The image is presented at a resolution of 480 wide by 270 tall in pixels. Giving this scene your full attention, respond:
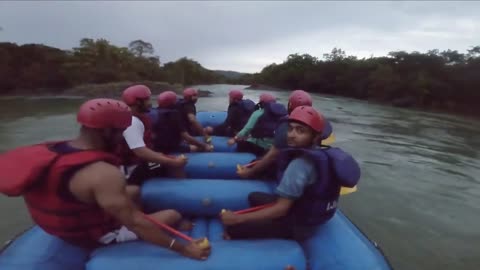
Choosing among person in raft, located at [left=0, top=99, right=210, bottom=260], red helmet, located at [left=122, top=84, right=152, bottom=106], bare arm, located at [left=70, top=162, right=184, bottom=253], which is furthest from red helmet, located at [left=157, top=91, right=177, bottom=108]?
bare arm, located at [left=70, top=162, right=184, bottom=253]

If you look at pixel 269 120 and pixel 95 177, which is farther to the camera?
pixel 269 120

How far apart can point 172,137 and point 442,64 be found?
102ft

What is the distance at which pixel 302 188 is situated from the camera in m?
2.16

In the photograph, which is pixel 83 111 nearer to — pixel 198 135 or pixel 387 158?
pixel 198 135

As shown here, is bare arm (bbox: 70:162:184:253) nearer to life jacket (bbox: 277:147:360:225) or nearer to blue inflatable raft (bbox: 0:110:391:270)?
blue inflatable raft (bbox: 0:110:391:270)

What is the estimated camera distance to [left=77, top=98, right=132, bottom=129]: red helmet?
1.82 meters

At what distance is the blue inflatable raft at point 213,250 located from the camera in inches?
78.0

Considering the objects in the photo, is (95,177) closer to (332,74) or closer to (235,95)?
(235,95)

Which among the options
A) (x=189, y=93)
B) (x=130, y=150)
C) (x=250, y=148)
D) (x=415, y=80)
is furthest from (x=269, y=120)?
(x=415, y=80)

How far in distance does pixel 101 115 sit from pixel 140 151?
1.06m

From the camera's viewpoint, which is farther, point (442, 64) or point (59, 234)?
point (442, 64)

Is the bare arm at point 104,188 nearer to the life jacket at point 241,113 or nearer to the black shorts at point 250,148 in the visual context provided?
the black shorts at point 250,148

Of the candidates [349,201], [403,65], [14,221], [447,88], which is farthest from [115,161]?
[403,65]

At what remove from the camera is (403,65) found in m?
33.2
